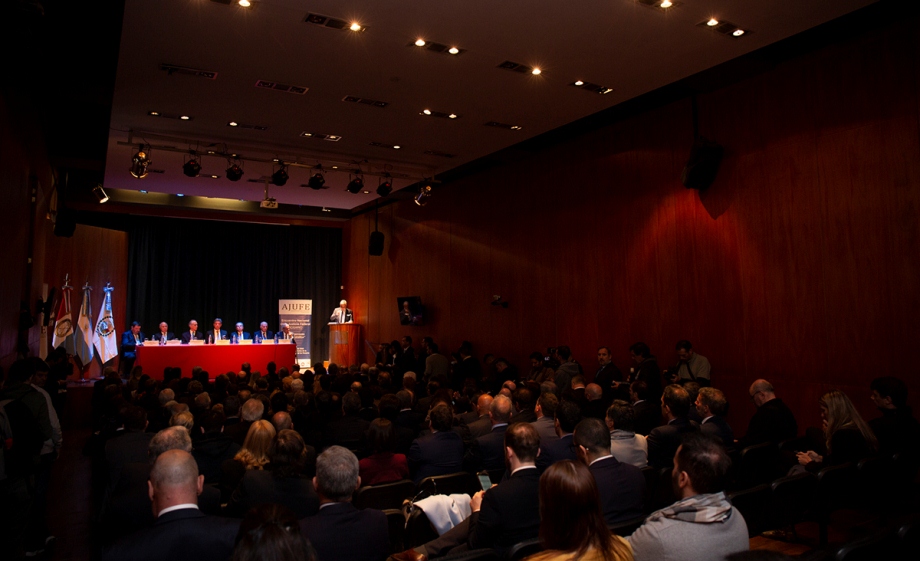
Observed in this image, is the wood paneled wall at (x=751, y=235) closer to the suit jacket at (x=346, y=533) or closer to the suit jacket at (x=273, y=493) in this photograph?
the suit jacket at (x=346, y=533)

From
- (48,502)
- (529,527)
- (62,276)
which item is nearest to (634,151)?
(529,527)

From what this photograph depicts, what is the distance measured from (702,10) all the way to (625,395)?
15.3 feet

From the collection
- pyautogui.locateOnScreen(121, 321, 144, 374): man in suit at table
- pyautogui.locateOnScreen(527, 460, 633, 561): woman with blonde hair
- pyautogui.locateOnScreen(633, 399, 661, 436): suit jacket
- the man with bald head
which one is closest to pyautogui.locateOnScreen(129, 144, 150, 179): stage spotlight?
pyautogui.locateOnScreen(121, 321, 144, 374): man in suit at table

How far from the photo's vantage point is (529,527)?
288 cm

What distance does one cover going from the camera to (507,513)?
2.82 meters

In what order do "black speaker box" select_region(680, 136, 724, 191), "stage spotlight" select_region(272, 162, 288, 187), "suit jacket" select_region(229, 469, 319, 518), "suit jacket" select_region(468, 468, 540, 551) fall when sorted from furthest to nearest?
"stage spotlight" select_region(272, 162, 288, 187), "black speaker box" select_region(680, 136, 724, 191), "suit jacket" select_region(229, 469, 319, 518), "suit jacket" select_region(468, 468, 540, 551)

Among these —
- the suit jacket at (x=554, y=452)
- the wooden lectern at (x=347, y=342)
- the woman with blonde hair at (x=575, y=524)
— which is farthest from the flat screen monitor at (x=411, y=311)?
the woman with blonde hair at (x=575, y=524)

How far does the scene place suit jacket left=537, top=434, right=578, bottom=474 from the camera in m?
4.02

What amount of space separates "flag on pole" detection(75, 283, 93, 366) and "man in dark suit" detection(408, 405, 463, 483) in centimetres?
1051

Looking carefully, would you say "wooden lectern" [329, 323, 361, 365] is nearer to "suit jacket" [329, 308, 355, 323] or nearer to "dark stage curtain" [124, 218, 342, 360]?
"suit jacket" [329, 308, 355, 323]

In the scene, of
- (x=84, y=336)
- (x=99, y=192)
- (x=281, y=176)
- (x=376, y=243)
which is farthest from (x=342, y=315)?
(x=99, y=192)

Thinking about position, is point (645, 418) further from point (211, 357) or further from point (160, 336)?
point (160, 336)

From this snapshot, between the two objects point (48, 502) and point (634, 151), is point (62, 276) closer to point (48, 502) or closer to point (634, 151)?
point (48, 502)

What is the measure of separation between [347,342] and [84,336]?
258 inches
